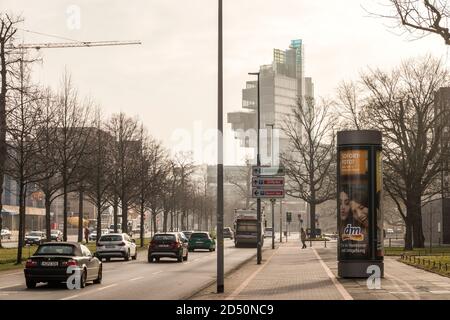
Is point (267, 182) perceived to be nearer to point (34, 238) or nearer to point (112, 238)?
point (112, 238)

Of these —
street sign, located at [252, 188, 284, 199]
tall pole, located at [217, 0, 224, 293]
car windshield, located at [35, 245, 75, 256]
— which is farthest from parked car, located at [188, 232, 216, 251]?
tall pole, located at [217, 0, 224, 293]

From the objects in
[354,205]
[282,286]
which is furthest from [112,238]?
[282,286]

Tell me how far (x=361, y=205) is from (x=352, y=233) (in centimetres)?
97

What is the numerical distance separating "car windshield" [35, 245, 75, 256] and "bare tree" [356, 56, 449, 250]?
34615mm

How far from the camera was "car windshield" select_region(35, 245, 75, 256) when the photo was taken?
24.0m

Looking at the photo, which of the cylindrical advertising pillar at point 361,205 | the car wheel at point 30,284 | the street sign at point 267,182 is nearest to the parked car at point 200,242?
the street sign at point 267,182

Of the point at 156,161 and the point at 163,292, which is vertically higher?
the point at 156,161

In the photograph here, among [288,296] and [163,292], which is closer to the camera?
[288,296]

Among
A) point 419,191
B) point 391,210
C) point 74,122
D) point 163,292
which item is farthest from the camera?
point 391,210

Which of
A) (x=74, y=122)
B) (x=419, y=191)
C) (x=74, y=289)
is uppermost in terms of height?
(x=74, y=122)
